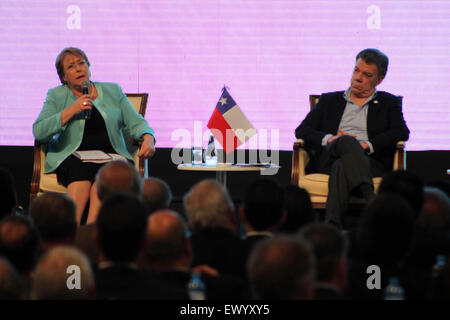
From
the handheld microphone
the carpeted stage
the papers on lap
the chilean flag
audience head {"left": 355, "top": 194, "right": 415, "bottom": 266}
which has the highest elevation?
the handheld microphone

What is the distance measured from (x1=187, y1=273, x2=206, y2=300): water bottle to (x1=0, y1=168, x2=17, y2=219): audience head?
115 centimetres

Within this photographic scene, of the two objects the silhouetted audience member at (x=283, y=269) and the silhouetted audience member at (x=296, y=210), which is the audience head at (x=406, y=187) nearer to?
the silhouetted audience member at (x=296, y=210)

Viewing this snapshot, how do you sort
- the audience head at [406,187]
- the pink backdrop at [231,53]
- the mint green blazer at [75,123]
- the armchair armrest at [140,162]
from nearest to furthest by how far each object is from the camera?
the audience head at [406,187], the mint green blazer at [75,123], the armchair armrest at [140,162], the pink backdrop at [231,53]

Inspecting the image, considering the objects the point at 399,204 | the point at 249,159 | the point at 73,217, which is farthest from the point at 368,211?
the point at 249,159

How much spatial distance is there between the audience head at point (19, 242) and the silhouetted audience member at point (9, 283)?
267 millimetres

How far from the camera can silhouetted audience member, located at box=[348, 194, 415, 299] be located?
196cm

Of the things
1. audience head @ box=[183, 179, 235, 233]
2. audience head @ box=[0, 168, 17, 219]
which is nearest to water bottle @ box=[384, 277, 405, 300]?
audience head @ box=[183, 179, 235, 233]

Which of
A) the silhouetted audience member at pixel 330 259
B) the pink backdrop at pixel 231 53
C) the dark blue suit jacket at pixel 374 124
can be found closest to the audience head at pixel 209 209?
the silhouetted audience member at pixel 330 259

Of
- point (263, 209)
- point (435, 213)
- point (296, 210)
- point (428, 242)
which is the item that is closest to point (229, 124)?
point (296, 210)

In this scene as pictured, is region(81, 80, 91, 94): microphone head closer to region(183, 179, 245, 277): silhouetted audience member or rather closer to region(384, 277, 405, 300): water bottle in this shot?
region(183, 179, 245, 277): silhouetted audience member

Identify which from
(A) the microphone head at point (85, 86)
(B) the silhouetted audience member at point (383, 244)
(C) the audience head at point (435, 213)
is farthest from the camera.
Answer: (A) the microphone head at point (85, 86)

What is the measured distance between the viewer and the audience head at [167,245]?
6.11 ft

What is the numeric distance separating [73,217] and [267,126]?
3.22 m

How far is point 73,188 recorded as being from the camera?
3.77m
